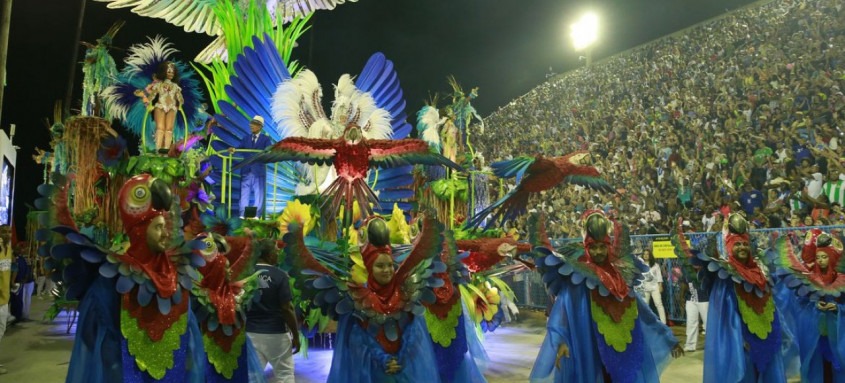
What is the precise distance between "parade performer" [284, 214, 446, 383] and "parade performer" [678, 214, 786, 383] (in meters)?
2.69

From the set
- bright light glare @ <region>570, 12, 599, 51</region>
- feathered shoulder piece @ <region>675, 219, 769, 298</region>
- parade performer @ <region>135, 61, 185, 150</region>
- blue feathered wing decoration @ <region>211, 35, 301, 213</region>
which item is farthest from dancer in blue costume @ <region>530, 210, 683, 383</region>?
bright light glare @ <region>570, 12, 599, 51</region>

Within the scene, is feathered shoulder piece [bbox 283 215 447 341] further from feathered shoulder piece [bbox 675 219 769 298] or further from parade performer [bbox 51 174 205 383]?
feathered shoulder piece [bbox 675 219 769 298]

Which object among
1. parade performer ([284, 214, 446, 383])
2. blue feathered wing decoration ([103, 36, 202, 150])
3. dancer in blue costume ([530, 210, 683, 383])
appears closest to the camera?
parade performer ([284, 214, 446, 383])

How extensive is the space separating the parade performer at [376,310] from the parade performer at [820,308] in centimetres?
387

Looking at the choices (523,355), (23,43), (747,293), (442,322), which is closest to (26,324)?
(23,43)

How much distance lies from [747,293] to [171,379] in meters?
4.47

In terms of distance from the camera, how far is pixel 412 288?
3.82 metres

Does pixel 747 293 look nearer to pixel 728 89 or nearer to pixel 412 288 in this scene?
pixel 412 288

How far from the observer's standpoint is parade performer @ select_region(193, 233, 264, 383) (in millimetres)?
3871

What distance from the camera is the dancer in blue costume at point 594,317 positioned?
429cm

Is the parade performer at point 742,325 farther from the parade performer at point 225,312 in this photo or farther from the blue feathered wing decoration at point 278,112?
the blue feathered wing decoration at point 278,112

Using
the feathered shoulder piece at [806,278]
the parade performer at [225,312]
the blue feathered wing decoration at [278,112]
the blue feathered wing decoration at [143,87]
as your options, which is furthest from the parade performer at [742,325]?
the blue feathered wing decoration at [143,87]

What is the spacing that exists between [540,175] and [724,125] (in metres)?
7.34

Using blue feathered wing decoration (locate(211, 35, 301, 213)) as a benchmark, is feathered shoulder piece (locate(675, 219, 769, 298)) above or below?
below
